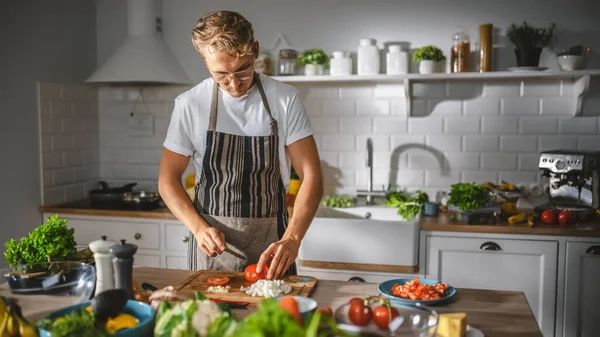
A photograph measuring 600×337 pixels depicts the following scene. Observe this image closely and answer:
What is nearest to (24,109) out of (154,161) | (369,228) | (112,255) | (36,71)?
(36,71)

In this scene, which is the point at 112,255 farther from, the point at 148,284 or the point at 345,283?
the point at 345,283

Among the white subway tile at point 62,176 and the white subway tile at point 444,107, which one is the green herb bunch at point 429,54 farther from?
the white subway tile at point 62,176

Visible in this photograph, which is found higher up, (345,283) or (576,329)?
(345,283)

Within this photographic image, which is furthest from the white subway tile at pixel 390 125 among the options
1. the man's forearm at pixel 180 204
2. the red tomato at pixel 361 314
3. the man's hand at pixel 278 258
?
the red tomato at pixel 361 314

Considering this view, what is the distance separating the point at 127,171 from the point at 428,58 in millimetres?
2414

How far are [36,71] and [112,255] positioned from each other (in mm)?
2745

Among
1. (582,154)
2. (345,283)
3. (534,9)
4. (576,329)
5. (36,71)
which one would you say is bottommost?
(576,329)

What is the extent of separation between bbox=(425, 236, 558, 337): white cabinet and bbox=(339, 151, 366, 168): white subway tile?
3.10 ft

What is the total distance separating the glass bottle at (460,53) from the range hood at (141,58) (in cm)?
179

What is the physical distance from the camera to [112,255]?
5.36 ft

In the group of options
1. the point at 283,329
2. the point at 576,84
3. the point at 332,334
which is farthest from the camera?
the point at 576,84

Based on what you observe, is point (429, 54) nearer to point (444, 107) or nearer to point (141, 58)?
point (444, 107)

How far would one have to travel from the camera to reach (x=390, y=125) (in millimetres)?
4129

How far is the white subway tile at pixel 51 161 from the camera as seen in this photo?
4043 millimetres
